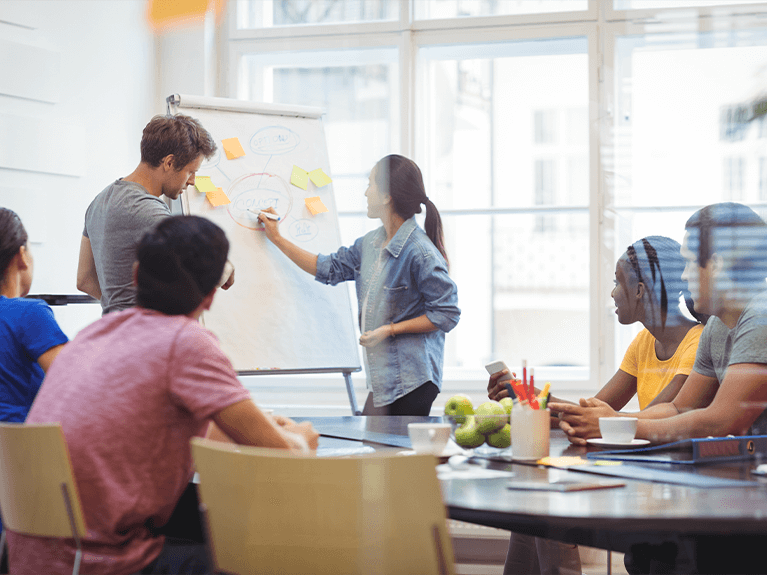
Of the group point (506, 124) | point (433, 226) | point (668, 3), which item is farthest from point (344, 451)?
point (668, 3)

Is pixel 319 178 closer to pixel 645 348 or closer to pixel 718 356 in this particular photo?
pixel 645 348

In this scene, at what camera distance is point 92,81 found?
128 inches

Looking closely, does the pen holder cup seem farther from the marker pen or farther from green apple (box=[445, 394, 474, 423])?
the marker pen

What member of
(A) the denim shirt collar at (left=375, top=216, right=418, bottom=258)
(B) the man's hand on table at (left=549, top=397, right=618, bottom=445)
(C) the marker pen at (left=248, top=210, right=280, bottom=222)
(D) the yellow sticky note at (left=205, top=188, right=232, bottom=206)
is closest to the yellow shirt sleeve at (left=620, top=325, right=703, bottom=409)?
(B) the man's hand on table at (left=549, top=397, right=618, bottom=445)

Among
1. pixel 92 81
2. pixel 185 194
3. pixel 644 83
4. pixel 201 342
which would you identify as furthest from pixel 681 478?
pixel 92 81

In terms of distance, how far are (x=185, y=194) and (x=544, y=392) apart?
Result: 1883 mm

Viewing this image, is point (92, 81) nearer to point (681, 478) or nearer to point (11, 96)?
point (11, 96)

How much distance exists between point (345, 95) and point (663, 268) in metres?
1.85

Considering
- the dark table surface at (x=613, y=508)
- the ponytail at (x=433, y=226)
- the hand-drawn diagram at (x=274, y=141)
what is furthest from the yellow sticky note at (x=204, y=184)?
the dark table surface at (x=613, y=508)

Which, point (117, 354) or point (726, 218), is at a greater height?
point (726, 218)

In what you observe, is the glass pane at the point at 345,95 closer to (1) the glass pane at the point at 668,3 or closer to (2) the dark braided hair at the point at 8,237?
(1) the glass pane at the point at 668,3

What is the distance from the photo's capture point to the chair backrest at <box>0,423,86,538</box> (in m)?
1.12

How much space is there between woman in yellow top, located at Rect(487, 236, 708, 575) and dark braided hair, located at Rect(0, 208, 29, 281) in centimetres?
116

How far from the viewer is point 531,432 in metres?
1.41
